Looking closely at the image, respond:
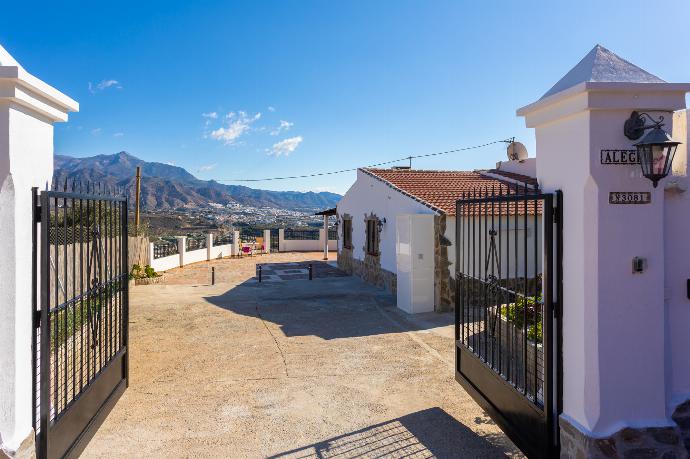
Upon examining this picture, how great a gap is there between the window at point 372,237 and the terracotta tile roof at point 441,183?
5.17ft

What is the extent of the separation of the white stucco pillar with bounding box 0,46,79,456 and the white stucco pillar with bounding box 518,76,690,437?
153 inches

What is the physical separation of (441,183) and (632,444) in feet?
39.4

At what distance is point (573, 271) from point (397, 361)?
13.4ft

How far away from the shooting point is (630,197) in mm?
3256

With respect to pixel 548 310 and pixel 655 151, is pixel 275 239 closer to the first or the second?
pixel 548 310

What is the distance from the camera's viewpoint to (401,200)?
520 inches

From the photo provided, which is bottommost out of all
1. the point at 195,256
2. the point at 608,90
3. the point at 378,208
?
the point at 195,256

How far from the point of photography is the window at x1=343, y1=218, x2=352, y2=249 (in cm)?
1861

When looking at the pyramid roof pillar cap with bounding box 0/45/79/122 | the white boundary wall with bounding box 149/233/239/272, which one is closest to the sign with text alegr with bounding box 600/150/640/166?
the pyramid roof pillar cap with bounding box 0/45/79/122

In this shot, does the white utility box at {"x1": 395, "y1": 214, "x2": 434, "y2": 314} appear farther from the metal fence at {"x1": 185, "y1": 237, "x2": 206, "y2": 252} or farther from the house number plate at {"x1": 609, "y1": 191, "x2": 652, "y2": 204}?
the metal fence at {"x1": 185, "y1": 237, "x2": 206, "y2": 252}

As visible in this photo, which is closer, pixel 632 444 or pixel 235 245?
pixel 632 444

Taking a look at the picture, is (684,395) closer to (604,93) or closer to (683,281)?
(683,281)

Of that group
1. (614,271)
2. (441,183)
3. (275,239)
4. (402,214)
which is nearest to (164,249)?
(275,239)

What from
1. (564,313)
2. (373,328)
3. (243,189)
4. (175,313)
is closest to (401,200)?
(373,328)
